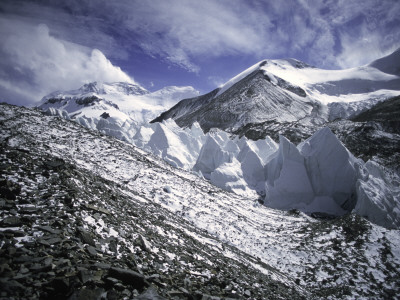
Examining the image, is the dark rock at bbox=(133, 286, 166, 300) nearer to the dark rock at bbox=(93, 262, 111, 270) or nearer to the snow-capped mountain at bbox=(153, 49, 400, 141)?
the dark rock at bbox=(93, 262, 111, 270)

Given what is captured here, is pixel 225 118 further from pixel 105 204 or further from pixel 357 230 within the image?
pixel 105 204

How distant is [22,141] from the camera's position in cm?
1231

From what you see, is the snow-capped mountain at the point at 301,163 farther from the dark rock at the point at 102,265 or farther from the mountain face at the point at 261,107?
the mountain face at the point at 261,107

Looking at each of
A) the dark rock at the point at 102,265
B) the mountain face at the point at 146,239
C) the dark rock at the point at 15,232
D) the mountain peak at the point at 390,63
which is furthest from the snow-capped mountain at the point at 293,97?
the dark rock at the point at 15,232

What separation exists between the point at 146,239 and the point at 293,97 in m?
123

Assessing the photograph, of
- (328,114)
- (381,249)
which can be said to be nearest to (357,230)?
(381,249)

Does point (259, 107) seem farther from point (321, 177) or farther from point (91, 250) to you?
point (91, 250)

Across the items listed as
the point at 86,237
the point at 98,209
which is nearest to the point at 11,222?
the point at 86,237

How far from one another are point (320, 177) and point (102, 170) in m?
22.0

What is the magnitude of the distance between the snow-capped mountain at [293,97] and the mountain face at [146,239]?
2011 inches

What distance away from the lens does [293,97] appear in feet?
373

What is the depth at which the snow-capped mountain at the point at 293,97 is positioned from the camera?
97438mm

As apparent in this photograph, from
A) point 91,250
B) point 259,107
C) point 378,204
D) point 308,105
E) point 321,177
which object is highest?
point 308,105

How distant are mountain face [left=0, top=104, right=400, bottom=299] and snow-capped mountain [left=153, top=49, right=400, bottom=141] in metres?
51.1
